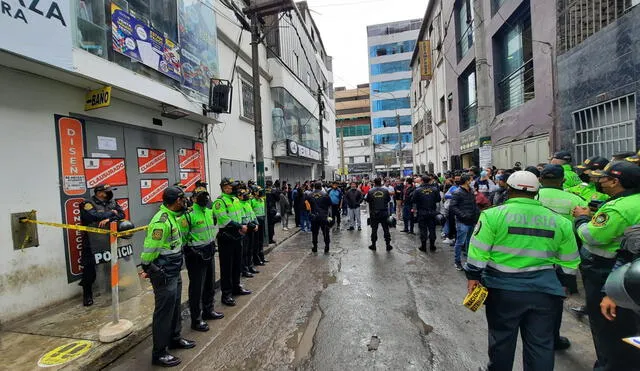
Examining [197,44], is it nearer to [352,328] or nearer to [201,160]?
[201,160]

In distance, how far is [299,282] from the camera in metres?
6.31

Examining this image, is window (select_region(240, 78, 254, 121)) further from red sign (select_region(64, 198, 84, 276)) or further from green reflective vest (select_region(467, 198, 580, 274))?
green reflective vest (select_region(467, 198, 580, 274))

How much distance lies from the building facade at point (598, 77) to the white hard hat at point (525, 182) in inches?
218

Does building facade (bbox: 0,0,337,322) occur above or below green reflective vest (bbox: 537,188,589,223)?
above

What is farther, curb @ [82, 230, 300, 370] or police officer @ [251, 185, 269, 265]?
police officer @ [251, 185, 269, 265]

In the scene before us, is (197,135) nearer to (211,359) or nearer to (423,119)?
(211,359)

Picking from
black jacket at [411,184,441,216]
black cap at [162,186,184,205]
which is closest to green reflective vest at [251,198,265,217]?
black jacket at [411,184,441,216]

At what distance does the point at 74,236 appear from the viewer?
5695 mm

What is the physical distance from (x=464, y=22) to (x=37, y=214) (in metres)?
19.1

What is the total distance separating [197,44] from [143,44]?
7.67ft

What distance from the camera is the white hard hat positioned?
8.73 feet

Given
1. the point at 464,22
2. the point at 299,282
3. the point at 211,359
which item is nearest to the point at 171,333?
the point at 211,359

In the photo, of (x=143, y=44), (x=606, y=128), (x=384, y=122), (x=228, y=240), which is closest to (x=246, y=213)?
(x=228, y=240)

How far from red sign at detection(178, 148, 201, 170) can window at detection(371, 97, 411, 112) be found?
4950 centimetres
